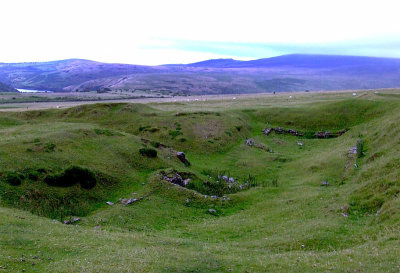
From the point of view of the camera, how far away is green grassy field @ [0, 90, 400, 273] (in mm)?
18141

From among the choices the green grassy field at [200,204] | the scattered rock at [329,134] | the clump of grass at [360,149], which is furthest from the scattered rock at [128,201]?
the scattered rock at [329,134]

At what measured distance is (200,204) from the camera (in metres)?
35.5

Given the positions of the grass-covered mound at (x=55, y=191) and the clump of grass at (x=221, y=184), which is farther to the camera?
the clump of grass at (x=221, y=184)

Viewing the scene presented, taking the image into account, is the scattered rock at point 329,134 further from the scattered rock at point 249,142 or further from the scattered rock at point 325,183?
the scattered rock at point 325,183

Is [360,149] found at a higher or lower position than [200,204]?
higher

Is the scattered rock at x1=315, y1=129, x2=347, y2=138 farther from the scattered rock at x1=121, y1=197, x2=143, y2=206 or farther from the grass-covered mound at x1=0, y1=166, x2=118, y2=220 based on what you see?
the grass-covered mound at x1=0, y1=166, x2=118, y2=220

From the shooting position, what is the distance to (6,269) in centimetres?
1555

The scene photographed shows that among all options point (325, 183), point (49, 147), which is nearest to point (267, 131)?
point (325, 183)

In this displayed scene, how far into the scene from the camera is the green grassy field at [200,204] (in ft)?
59.5

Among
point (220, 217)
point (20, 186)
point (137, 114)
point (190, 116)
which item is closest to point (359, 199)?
point (220, 217)

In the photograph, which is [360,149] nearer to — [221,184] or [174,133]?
[221,184]

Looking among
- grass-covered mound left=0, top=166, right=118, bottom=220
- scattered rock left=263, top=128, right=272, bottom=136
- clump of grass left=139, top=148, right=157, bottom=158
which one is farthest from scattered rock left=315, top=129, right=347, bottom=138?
grass-covered mound left=0, top=166, right=118, bottom=220

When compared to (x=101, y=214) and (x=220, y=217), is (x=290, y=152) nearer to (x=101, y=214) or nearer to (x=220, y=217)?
(x=220, y=217)

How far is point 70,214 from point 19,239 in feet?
33.2
